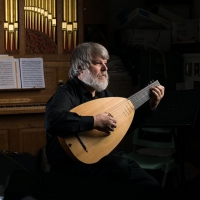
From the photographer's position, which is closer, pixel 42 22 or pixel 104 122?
pixel 104 122

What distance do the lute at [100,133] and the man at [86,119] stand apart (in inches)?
1.6

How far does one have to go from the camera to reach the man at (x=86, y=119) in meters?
2.04

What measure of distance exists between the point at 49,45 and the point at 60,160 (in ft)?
6.79

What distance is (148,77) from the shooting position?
4.28 metres

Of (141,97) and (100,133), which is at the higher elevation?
(141,97)

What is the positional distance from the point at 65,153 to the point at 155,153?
4.77 ft

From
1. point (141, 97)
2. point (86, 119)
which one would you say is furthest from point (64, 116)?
point (141, 97)

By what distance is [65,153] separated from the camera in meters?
2.13

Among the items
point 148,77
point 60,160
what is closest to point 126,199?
point 60,160

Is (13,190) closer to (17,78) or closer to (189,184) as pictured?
(189,184)

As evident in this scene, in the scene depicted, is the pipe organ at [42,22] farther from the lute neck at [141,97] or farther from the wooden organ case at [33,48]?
the lute neck at [141,97]

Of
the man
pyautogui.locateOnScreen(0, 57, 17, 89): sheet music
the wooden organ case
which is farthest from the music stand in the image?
pyautogui.locateOnScreen(0, 57, 17, 89): sheet music

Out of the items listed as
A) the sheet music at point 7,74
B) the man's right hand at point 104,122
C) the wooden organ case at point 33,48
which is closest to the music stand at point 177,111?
the man's right hand at point 104,122

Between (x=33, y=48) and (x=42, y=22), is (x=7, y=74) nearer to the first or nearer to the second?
(x=33, y=48)
